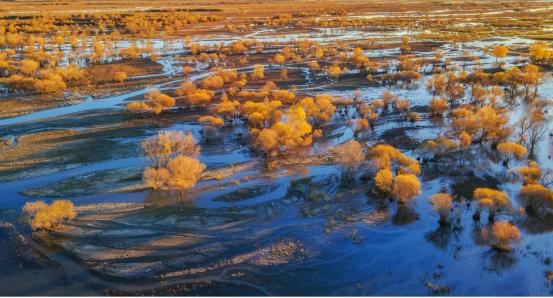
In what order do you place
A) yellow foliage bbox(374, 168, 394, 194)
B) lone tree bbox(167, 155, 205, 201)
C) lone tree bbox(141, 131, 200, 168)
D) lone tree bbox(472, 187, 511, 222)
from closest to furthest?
lone tree bbox(472, 187, 511, 222) < yellow foliage bbox(374, 168, 394, 194) < lone tree bbox(167, 155, 205, 201) < lone tree bbox(141, 131, 200, 168)

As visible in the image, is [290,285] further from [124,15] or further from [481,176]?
[124,15]

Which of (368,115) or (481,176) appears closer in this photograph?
(481,176)

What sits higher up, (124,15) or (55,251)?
(124,15)

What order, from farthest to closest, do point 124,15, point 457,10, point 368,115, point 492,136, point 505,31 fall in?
point 457,10 < point 124,15 < point 505,31 < point 368,115 < point 492,136

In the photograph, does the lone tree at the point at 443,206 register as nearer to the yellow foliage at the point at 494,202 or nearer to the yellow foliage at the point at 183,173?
the yellow foliage at the point at 494,202

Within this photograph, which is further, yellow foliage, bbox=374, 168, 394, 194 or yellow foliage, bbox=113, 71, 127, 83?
yellow foliage, bbox=113, 71, 127, 83

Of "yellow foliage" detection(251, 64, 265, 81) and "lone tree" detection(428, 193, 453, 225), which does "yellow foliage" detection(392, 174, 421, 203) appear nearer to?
"lone tree" detection(428, 193, 453, 225)

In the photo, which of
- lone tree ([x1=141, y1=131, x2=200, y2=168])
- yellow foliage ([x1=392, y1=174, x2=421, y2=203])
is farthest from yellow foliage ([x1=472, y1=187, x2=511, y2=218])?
lone tree ([x1=141, y1=131, x2=200, y2=168])

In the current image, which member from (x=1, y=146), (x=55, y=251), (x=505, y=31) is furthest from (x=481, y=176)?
(x=505, y=31)

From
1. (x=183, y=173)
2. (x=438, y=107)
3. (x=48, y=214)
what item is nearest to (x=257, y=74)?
(x=438, y=107)
